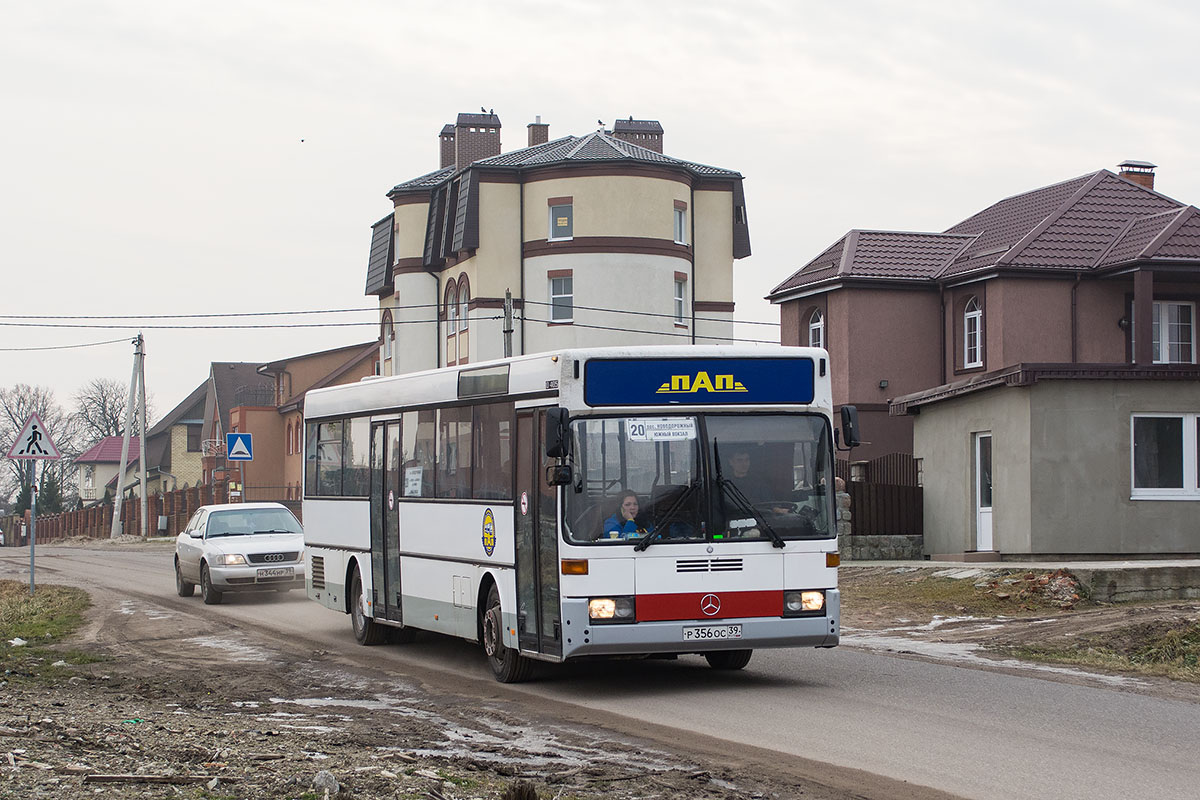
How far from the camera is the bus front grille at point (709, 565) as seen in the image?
12.5m

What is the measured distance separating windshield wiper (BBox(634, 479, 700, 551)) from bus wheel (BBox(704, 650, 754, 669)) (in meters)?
2.14

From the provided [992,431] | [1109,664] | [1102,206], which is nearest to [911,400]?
[992,431]

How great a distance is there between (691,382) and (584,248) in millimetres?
37210

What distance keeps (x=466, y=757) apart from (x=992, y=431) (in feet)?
63.2

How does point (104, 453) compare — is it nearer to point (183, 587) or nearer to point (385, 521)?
point (183, 587)

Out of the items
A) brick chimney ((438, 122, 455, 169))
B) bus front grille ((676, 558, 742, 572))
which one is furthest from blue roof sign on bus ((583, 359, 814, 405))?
brick chimney ((438, 122, 455, 169))

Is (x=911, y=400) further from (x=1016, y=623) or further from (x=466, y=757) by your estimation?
(x=466, y=757)

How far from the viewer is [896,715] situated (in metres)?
11.1

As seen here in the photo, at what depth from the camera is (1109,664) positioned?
14.4 metres

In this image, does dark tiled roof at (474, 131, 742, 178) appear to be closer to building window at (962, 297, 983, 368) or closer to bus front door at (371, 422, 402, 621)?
building window at (962, 297, 983, 368)

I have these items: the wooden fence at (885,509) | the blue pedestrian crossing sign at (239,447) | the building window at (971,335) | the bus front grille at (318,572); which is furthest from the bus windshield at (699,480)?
the blue pedestrian crossing sign at (239,447)

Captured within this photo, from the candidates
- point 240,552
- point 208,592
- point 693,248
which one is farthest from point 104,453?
point 240,552

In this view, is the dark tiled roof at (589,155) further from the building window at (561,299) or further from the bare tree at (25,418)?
the bare tree at (25,418)

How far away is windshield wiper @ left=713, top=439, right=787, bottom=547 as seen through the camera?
1260 cm
